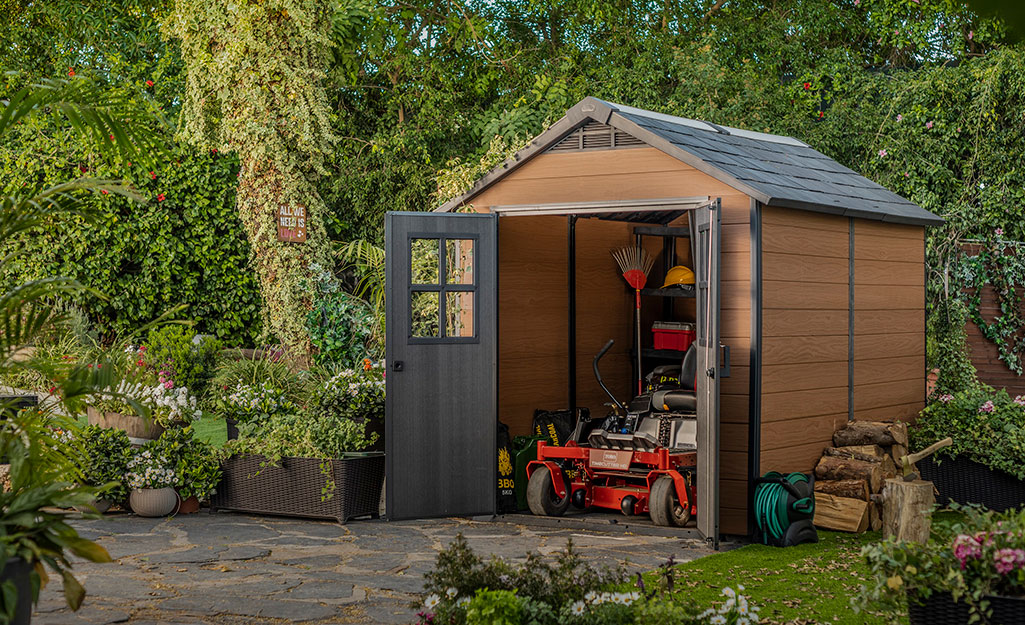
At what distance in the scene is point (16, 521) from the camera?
137 inches

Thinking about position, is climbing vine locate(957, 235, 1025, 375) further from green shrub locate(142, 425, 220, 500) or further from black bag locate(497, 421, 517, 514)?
green shrub locate(142, 425, 220, 500)

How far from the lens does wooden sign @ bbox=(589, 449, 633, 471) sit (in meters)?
7.32

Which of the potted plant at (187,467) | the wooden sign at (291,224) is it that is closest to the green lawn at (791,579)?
the potted plant at (187,467)

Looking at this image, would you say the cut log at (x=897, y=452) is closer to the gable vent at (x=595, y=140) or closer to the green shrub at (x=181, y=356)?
the gable vent at (x=595, y=140)

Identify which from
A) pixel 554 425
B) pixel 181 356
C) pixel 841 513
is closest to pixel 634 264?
pixel 554 425

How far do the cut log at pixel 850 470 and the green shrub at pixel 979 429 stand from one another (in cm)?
96

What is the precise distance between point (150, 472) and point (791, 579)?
4.20m

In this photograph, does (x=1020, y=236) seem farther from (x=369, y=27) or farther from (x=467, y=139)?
(x=369, y=27)

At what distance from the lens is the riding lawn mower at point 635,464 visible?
23.5ft

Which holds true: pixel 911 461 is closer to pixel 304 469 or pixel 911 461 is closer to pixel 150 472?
pixel 304 469

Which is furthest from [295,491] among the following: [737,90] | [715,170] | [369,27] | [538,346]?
[737,90]

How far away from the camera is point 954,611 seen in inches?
144

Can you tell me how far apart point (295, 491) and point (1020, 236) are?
26.1 ft

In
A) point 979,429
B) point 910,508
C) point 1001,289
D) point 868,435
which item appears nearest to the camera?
point 910,508
